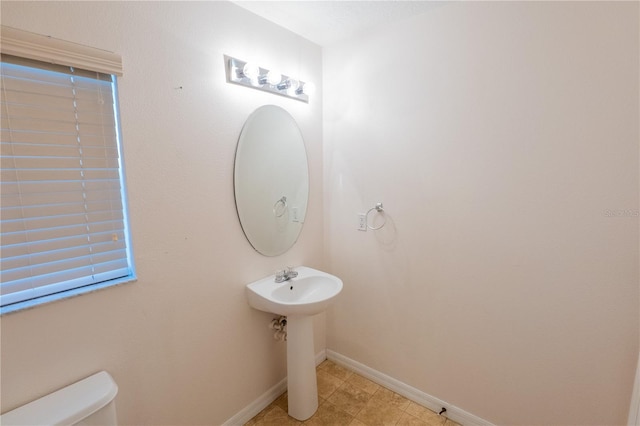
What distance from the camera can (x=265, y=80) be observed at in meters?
1.66

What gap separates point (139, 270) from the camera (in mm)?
1303

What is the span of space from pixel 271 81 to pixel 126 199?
0.96 metres

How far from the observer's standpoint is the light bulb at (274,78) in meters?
1.66

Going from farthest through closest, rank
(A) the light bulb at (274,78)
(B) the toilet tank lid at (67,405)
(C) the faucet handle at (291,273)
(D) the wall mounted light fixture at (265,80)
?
(C) the faucet handle at (291,273) < (A) the light bulb at (274,78) < (D) the wall mounted light fixture at (265,80) < (B) the toilet tank lid at (67,405)

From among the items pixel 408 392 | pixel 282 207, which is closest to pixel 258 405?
pixel 408 392

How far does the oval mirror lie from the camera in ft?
5.56

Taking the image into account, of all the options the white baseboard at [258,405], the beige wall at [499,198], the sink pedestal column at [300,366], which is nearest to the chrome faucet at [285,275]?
the sink pedestal column at [300,366]

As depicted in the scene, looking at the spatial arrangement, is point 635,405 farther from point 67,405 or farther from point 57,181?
point 57,181

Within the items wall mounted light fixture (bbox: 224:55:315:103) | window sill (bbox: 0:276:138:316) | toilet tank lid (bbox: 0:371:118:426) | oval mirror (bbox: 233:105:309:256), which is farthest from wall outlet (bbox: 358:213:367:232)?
toilet tank lid (bbox: 0:371:118:426)

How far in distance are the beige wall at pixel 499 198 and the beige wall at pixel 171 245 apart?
0.70 metres

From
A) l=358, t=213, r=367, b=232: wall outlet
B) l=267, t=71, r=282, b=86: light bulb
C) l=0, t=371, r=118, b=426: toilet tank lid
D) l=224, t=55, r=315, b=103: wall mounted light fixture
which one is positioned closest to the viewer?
l=0, t=371, r=118, b=426: toilet tank lid

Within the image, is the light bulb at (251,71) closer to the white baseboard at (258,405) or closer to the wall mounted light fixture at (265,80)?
the wall mounted light fixture at (265,80)

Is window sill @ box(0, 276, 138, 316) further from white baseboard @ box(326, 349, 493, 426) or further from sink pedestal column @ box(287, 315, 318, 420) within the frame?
white baseboard @ box(326, 349, 493, 426)

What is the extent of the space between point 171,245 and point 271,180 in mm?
693
